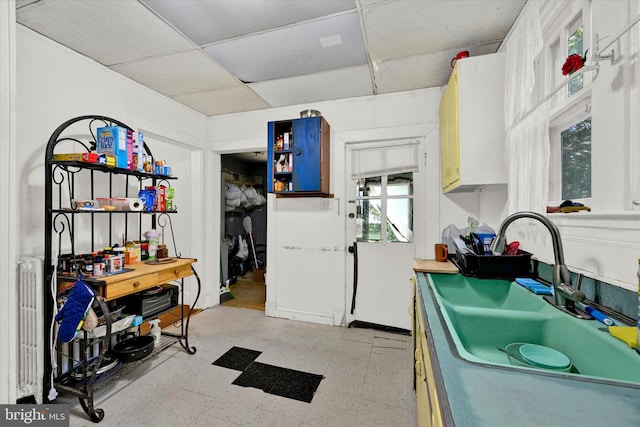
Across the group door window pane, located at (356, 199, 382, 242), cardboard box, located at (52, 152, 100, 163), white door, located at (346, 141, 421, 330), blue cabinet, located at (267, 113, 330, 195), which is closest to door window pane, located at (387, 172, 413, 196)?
white door, located at (346, 141, 421, 330)

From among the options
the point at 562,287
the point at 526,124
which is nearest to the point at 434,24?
the point at 526,124

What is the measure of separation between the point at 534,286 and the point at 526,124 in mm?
858

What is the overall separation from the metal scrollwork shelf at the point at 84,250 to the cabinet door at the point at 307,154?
1198mm

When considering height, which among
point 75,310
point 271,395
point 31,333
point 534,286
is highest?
point 534,286

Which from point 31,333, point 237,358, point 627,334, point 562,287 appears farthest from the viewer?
point 237,358

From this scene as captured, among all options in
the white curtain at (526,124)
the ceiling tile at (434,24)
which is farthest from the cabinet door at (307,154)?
the white curtain at (526,124)

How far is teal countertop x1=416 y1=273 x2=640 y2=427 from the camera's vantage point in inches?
18.1

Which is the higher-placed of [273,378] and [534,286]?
[534,286]

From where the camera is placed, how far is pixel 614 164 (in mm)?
954

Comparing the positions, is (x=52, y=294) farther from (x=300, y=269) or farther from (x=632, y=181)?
(x=632, y=181)

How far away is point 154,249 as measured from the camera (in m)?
2.30

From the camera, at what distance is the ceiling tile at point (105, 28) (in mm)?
1661

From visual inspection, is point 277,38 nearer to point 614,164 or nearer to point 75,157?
point 75,157

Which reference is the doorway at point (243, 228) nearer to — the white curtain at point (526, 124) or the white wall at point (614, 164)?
the white curtain at point (526, 124)
